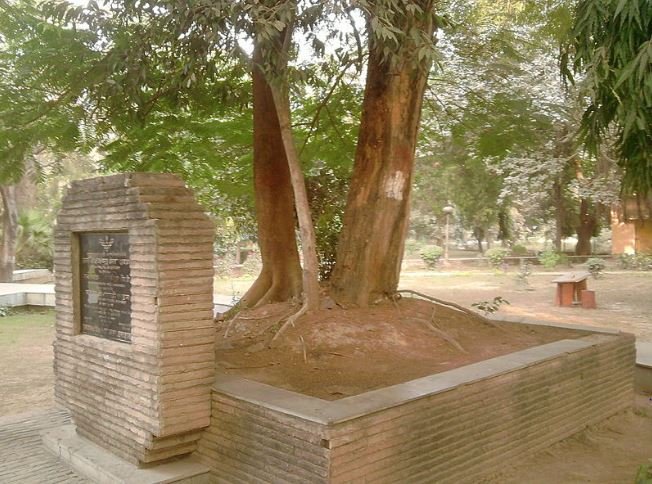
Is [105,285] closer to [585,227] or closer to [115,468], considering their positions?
[115,468]

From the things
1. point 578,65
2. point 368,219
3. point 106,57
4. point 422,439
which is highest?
point 106,57

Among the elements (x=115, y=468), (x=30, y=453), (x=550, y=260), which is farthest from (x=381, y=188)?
(x=550, y=260)

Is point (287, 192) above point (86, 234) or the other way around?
above

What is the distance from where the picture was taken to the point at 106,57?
280 inches

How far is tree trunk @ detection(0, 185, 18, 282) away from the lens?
66.3 feet

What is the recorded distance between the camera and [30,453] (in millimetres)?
5371

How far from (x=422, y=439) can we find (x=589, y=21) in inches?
139

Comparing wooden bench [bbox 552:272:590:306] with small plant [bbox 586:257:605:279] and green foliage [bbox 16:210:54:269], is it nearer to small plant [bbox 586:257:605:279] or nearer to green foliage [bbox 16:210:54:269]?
small plant [bbox 586:257:605:279]

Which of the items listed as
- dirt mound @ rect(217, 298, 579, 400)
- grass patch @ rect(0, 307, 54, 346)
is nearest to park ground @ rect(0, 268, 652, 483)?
Result: grass patch @ rect(0, 307, 54, 346)

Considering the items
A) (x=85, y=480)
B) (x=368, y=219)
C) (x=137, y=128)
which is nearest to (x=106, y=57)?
(x=137, y=128)

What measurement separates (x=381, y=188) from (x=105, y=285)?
129 inches

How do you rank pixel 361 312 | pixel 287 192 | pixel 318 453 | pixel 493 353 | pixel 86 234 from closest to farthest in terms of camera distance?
pixel 318 453 < pixel 86 234 < pixel 493 353 < pixel 361 312 < pixel 287 192

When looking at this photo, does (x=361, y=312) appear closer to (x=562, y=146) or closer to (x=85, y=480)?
(x=85, y=480)

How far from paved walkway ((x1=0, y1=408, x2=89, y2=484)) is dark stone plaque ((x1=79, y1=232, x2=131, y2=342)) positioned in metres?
1.12
